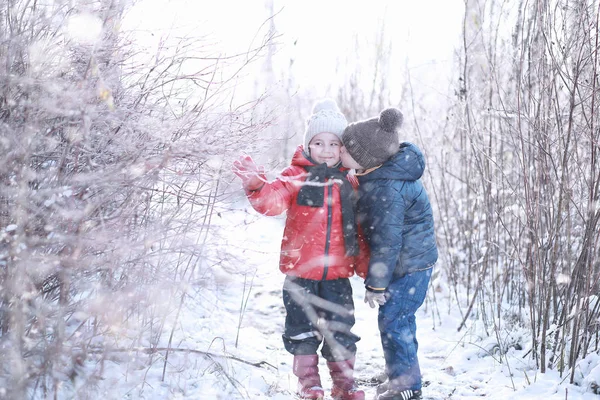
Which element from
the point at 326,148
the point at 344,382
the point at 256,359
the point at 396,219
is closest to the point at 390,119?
the point at 326,148

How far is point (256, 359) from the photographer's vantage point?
303 centimetres

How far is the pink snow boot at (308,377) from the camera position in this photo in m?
2.60

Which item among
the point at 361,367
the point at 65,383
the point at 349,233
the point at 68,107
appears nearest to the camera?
the point at 68,107

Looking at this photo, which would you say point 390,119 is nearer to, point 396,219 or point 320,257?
point 396,219

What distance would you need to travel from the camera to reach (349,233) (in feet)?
8.84

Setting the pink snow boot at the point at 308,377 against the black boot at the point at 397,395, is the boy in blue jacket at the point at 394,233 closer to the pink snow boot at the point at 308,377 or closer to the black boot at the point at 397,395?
the black boot at the point at 397,395

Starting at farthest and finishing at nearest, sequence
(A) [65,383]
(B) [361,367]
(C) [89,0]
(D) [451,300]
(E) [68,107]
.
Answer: (D) [451,300] < (B) [361,367] < (A) [65,383] < (C) [89,0] < (E) [68,107]

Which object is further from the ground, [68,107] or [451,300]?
[68,107]

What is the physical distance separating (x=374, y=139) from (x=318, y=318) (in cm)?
97

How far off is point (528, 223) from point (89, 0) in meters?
2.33

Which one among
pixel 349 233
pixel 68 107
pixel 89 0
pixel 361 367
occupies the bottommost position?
pixel 361 367

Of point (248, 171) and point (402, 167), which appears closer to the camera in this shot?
point (248, 171)

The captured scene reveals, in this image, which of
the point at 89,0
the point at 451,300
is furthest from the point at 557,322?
the point at 89,0

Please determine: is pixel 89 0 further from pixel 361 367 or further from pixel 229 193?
pixel 361 367
